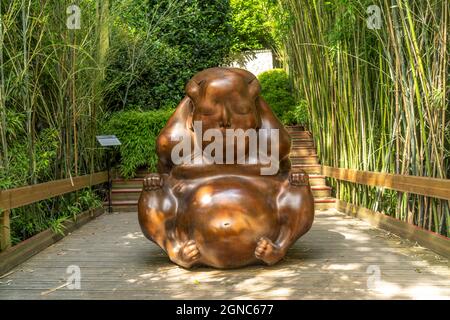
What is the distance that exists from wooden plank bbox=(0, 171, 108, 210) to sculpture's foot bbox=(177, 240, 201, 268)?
965 millimetres

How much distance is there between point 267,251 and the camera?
8.23 ft

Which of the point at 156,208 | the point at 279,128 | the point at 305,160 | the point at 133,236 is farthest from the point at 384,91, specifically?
the point at 305,160

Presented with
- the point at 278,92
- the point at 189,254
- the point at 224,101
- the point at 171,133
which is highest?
the point at 278,92

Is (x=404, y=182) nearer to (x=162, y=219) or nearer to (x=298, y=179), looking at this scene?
(x=298, y=179)

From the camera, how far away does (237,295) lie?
2.16 meters

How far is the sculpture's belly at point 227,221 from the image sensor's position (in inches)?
97.6

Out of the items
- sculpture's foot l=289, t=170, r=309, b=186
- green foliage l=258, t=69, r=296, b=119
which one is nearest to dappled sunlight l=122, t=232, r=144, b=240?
sculpture's foot l=289, t=170, r=309, b=186

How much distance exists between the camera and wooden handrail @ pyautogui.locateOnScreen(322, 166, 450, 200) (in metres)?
2.71

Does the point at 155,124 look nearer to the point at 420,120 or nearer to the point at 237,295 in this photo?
the point at 420,120

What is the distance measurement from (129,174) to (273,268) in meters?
2.97

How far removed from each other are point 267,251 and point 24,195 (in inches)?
56.9

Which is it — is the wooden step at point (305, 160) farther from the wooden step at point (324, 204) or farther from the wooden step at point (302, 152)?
the wooden step at point (324, 204)

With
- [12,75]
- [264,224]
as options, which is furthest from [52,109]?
[264,224]

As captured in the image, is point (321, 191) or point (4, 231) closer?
point (4, 231)
